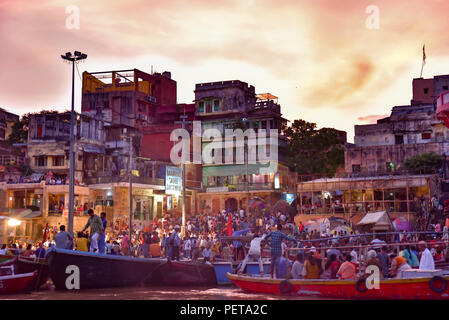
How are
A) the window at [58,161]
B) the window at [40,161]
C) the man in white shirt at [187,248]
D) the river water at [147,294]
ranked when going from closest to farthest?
1. the river water at [147,294]
2. the man in white shirt at [187,248]
3. the window at [58,161]
4. the window at [40,161]

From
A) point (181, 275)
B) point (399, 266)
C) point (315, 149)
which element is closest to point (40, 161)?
point (315, 149)

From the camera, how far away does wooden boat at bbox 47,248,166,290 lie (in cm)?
2064

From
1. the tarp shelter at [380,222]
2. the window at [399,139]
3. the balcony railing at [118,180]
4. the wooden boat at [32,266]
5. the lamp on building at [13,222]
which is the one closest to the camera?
the wooden boat at [32,266]

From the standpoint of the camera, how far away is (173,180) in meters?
53.5

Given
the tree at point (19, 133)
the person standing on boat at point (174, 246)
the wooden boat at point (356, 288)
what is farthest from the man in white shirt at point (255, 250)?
the tree at point (19, 133)

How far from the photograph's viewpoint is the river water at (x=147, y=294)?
1898 cm

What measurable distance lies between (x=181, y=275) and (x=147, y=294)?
310 centimetres

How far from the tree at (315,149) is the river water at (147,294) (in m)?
33.6

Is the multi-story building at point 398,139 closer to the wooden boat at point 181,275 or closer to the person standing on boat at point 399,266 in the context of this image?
the wooden boat at point 181,275

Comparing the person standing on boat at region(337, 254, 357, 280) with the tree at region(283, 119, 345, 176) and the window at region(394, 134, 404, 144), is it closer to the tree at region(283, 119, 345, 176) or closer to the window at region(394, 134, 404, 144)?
the tree at region(283, 119, 345, 176)

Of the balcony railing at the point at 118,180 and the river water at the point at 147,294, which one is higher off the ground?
the balcony railing at the point at 118,180

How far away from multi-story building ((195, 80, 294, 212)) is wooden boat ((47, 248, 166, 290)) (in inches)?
1222
